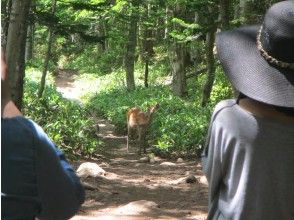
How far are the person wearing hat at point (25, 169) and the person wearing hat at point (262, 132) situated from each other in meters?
0.70

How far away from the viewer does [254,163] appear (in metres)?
1.99

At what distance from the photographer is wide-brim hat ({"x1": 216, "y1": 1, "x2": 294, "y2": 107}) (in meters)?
1.97

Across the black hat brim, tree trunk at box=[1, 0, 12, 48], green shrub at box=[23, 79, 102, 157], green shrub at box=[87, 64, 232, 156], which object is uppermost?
the black hat brim

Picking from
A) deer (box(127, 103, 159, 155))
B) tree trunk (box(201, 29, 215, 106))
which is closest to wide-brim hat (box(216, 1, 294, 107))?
deer (box(127, 103, 159, 155))

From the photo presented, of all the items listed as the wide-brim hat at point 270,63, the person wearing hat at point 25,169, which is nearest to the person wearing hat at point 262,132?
the wide-brim hat at point 270,63

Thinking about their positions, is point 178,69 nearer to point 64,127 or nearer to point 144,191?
point 64,127

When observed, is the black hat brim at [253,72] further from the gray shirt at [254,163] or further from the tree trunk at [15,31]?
the tree trunk at [15,31]

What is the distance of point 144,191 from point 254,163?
6563 mm

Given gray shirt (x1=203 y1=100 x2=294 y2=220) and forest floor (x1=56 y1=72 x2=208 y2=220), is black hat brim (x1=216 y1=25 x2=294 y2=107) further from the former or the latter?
forest floor (x1=56 y1=72 x2=208 y2=220)

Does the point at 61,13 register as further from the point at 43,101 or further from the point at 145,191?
the point at 145,191

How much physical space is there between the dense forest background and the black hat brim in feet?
16.5

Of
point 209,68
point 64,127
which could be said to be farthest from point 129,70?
point 64,127

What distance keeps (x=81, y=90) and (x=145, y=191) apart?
2395 centimetres

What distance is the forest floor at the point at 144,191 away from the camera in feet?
21.8
